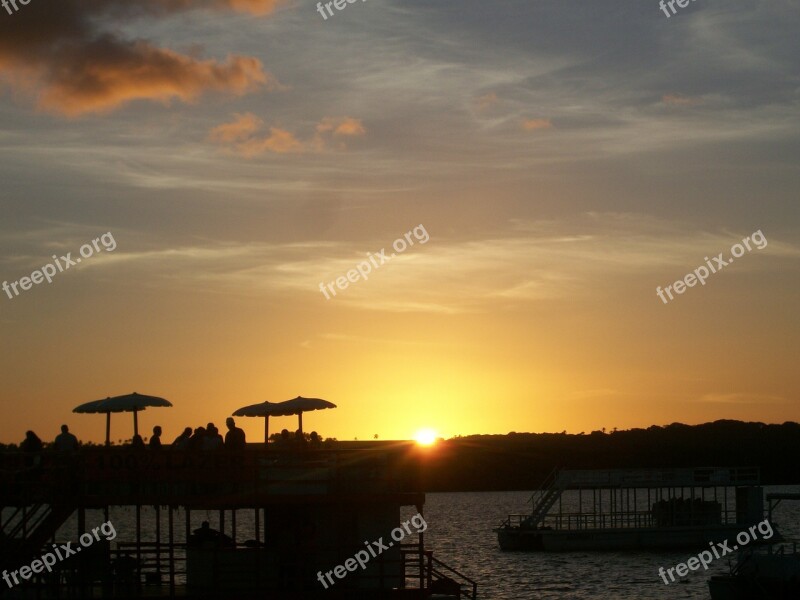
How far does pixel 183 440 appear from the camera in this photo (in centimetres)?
4041

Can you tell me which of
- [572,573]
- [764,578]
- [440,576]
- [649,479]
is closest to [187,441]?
→ [440,576]

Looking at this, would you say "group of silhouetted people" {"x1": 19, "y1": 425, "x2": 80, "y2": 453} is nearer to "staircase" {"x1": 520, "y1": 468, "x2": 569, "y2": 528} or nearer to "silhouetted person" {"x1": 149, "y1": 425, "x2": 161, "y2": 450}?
"silhouetted person" {"x1": 149, "y1": 425, "x2": 161, "y2": 450}

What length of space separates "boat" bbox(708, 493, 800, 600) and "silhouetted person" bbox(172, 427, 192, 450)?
29.4 m

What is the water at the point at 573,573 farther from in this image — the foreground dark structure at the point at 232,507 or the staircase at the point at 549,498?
the foreground dark structure at the point at 232,507

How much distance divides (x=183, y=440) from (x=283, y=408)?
3.56 m

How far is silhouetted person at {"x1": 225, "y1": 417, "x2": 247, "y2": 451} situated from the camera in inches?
1549

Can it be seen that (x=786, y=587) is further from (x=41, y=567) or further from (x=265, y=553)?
(x=41, y=567)

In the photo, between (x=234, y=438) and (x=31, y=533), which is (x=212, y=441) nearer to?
(x=234, y=438)

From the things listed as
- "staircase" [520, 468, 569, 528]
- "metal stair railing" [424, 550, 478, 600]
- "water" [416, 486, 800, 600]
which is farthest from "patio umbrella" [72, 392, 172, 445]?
"staircase" [520, 468, 569, 528]

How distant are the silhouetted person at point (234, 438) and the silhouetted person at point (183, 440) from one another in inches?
48.4

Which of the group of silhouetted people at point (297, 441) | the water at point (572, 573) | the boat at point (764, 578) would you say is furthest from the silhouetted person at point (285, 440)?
the boat at point (764, 578)

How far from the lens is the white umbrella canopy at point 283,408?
139 ft

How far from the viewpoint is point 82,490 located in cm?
3844

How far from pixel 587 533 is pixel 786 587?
144 feet
